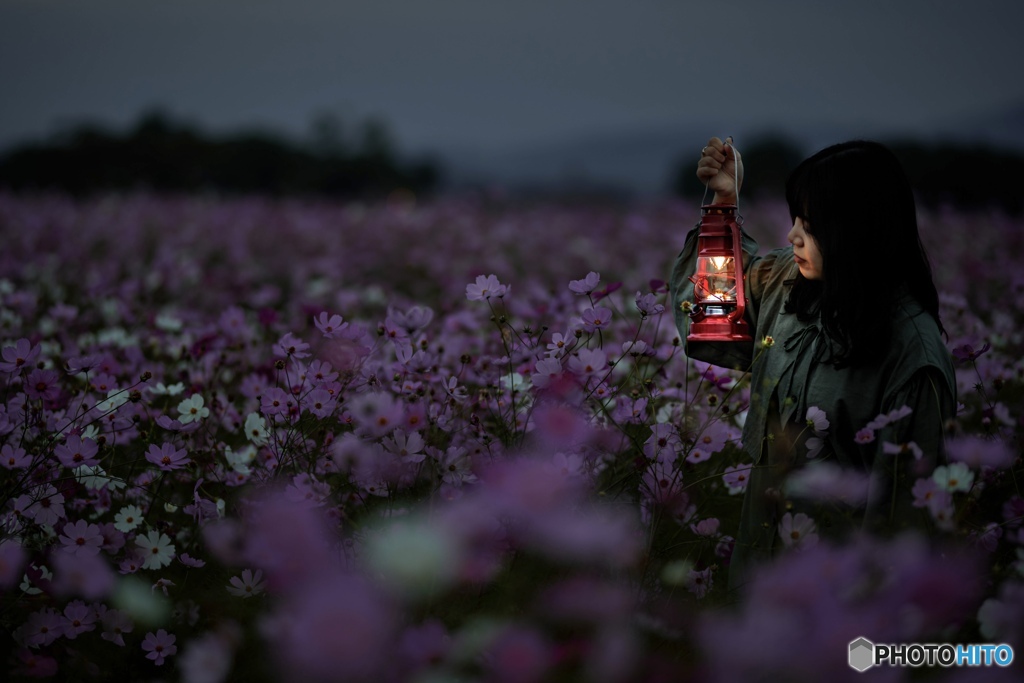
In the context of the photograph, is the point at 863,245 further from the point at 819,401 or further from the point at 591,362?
the point at 591,362

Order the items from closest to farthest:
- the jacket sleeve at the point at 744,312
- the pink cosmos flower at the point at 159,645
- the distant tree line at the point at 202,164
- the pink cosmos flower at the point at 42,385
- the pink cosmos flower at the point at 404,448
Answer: the pink cosmos flower at the point at 159,645 → the pink cosmos flower at the point at 404,448 → the pink cosmos flower at the point at 42,385 → the jacket sleeve at the point at 744,312 → the distant tree line at the point at 202,164

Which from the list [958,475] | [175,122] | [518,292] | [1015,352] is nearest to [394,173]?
[175,122]

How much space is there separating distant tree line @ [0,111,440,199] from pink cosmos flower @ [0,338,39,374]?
38.8ft

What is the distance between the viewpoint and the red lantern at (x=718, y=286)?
1.54 metres

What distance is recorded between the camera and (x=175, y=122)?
57.0 feet

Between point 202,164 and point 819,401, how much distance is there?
1602cm

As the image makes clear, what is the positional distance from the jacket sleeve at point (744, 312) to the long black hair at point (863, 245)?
24 centimetres

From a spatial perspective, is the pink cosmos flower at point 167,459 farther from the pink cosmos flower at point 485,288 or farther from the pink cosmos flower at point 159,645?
the pink cosmos flower at point 485,288

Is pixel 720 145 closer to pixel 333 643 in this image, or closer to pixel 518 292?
pixel 333 643

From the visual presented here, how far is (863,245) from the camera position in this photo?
1518 mm

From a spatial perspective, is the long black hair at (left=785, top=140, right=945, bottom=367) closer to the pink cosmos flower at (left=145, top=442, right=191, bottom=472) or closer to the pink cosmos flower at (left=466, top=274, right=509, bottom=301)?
the pink cosmos flower at (left=466, top=274, right=509, bottom=301)

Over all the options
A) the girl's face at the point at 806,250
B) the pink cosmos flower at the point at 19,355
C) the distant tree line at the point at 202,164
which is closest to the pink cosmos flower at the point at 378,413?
the pink cosmos flower at the point at 19,355

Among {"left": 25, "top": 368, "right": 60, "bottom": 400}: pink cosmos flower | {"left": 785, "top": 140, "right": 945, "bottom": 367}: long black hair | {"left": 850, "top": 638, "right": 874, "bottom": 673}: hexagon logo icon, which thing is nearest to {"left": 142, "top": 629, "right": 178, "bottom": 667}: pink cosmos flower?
{"left": 25, "top": 368, "right": 60, "bottom": 400}: pink cosmos flower

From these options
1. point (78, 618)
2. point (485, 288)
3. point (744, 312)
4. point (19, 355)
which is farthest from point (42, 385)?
point (744, 312)
